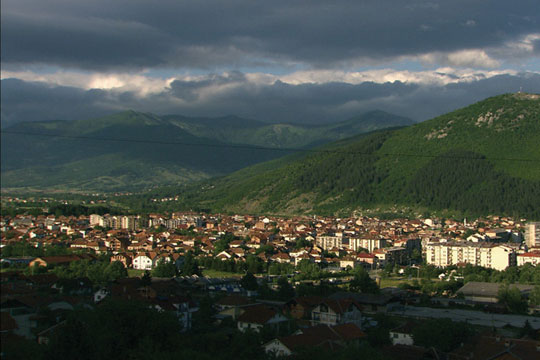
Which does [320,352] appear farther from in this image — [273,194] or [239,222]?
[273,194]

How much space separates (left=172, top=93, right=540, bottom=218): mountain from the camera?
7031 centimetres

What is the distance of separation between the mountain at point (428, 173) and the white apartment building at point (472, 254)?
84.2 feet

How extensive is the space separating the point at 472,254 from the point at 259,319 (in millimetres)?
25332

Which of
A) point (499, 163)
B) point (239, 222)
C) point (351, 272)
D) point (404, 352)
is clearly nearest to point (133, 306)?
point (404, 352)

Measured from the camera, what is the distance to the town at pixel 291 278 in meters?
14.9

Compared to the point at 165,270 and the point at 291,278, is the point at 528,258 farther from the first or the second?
the point at 165,270

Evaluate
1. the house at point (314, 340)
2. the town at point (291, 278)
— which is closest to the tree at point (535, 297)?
the town at point (291, 278)

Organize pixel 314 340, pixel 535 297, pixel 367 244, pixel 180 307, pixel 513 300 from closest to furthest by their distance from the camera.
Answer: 1. pixel 314 340
2. pixel 180 307
3. pixel 513 300
4. pixel 535 297
5. pixel 367 244

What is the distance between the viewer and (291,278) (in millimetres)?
31609

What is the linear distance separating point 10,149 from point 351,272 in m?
152

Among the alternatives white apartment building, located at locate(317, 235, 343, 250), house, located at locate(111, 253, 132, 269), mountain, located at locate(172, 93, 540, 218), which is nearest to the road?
house, located at locate(111, 253, 132, 269)

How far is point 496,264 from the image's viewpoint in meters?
38.3

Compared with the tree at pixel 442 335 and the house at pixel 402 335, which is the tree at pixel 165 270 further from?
the tree at pixel 442 335

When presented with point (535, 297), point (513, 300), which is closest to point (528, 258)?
point (535, 297)
